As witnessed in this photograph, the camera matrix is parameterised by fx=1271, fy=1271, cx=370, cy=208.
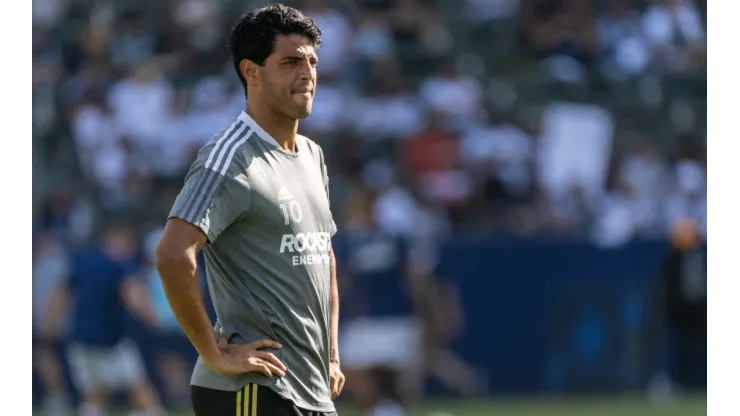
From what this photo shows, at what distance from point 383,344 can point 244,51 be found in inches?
323

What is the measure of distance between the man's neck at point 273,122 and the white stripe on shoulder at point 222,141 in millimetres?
67

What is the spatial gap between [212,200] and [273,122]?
457 mm

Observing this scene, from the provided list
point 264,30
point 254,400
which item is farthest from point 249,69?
point 254,400

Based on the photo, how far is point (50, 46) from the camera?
1612 cm

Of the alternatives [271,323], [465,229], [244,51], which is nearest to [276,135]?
[244,51]

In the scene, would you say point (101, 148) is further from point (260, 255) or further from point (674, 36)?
point (260, 255)

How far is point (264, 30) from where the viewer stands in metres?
4.61

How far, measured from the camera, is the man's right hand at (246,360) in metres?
4.40

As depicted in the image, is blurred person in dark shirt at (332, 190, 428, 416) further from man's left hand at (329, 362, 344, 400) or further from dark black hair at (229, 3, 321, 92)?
dark black hair at (229, 3, 321, 92)

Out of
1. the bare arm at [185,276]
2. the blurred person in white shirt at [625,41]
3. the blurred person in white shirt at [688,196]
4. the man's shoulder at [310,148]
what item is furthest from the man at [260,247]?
the blurred person in white shirt at [625,41]

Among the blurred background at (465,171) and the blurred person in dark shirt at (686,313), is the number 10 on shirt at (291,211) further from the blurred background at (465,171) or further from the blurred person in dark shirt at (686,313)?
the blurred person in dark shirt at (686,313)

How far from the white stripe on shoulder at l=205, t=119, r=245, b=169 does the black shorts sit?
0.80m

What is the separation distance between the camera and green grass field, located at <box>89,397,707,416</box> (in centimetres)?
1215

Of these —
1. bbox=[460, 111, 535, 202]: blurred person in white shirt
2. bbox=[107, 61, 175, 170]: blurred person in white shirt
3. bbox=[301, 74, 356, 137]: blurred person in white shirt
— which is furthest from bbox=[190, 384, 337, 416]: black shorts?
bbox=[107, 61, 175, 170]: blurred person in white shirt
